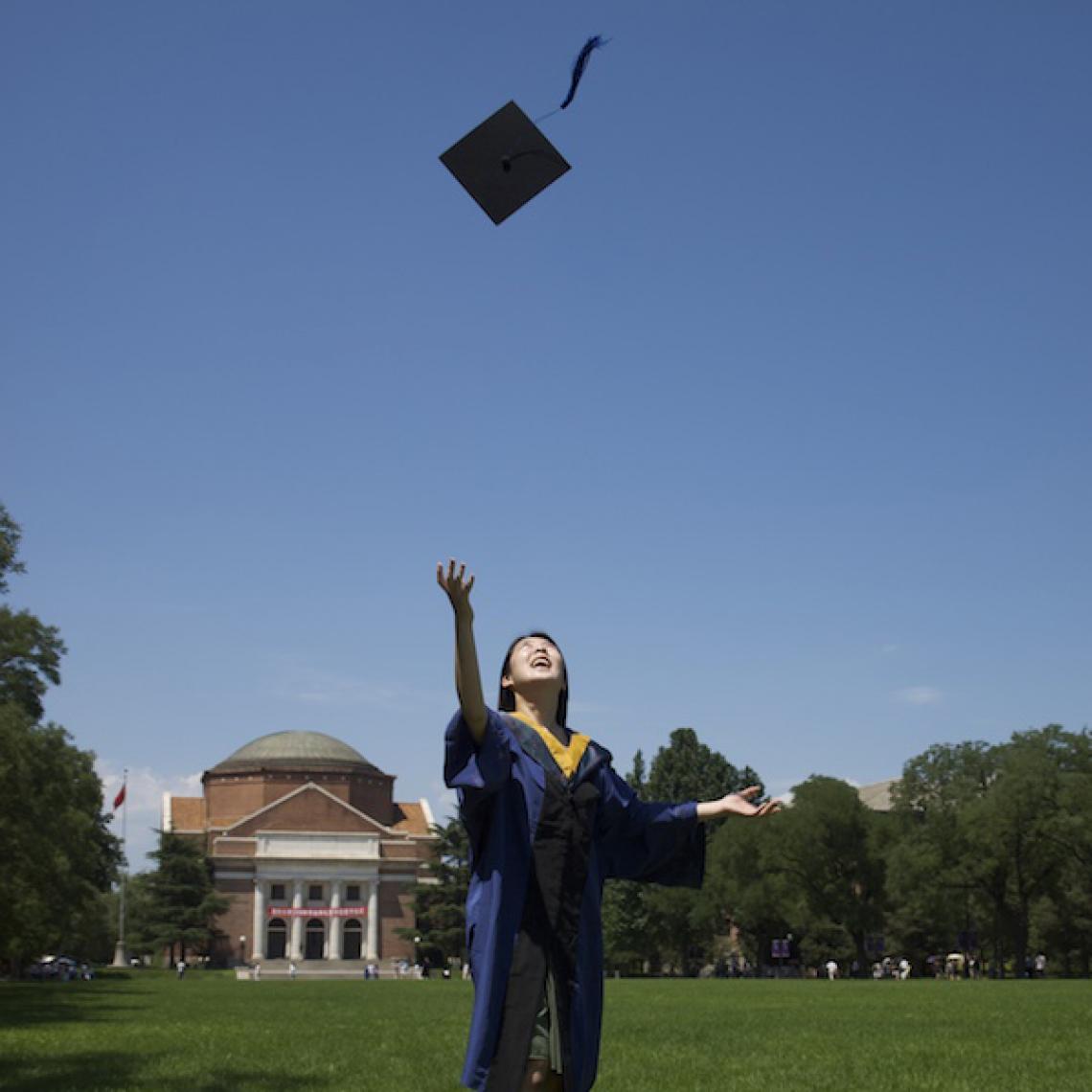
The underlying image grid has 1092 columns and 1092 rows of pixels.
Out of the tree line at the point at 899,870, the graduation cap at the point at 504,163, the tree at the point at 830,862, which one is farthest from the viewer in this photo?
the tree at the point at 830,862

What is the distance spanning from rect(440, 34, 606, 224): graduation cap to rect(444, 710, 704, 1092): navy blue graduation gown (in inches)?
94.6

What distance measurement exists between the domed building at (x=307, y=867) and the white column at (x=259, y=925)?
7cm

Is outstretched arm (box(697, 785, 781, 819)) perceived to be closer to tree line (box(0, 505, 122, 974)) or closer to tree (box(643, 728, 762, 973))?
tree line (box(0, 505, 122, 974))

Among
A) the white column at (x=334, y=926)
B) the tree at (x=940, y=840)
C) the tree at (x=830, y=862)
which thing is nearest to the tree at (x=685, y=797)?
the tree at (x=830, y=862)

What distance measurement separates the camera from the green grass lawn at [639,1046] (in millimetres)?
11477

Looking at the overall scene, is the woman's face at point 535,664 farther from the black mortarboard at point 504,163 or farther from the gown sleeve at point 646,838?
the black mortarboard at point 504,163

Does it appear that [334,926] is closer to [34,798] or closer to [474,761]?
[34,798]

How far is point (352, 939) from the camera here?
10100cm

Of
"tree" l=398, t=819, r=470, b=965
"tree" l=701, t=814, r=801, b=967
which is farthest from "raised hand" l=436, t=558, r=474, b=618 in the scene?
"tree" l=398, t=819, r=470, b=965

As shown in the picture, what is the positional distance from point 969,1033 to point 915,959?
194ft

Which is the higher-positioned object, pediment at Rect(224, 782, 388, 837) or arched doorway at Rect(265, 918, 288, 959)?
pediment at Rect(224, 782, 388, 837)

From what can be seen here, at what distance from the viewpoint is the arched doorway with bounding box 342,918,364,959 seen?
100625mm

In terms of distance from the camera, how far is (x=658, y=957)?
261 feet

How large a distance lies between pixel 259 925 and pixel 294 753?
13.5 m
